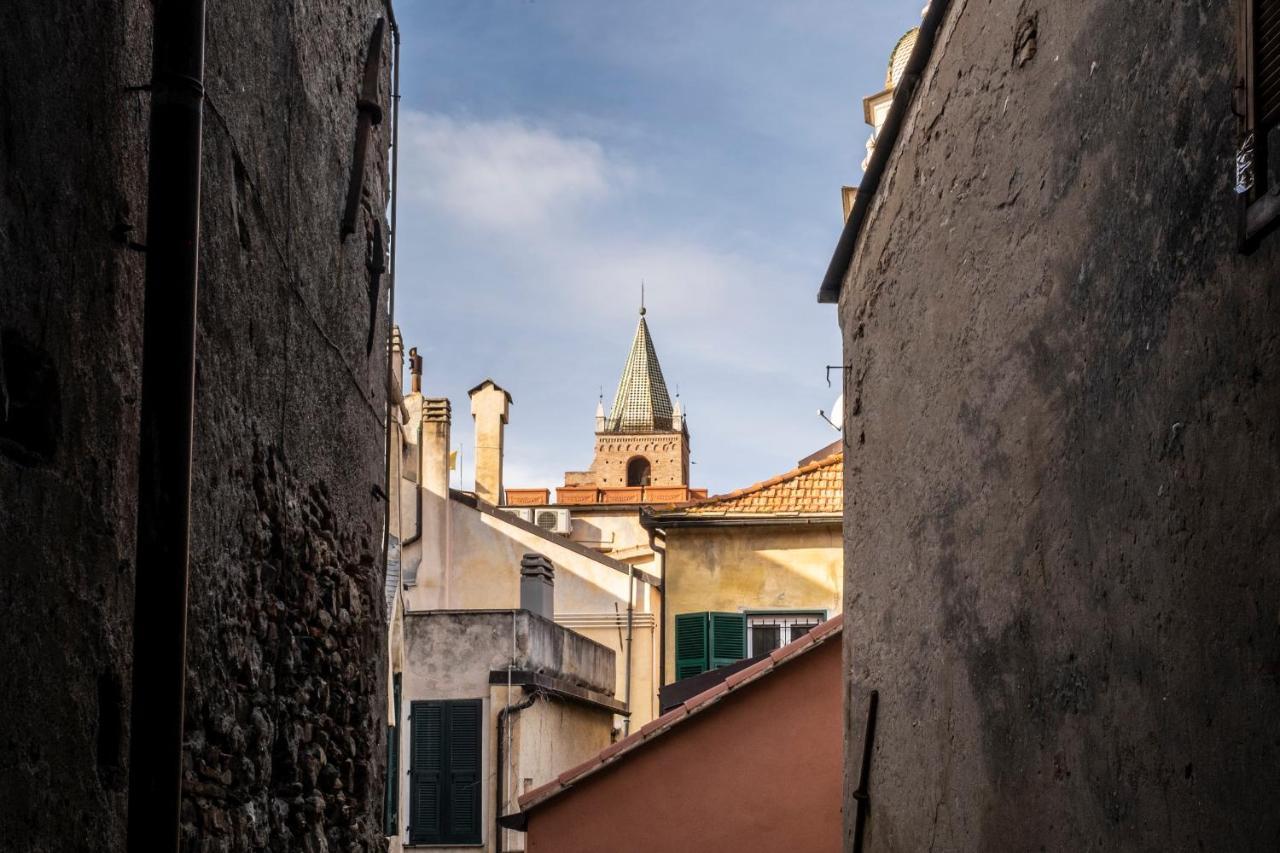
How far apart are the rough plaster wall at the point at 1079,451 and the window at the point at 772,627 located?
1236cm

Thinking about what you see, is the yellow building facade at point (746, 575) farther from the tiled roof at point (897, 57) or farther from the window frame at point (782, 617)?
the tiled roof at point (897, 57)

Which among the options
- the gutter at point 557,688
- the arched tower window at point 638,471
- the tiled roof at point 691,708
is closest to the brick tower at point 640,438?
the arched tower window at point 638,471

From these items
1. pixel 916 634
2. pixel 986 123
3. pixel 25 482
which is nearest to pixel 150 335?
pixel 25 482

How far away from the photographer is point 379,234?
29.4ft

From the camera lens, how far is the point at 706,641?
19.9m

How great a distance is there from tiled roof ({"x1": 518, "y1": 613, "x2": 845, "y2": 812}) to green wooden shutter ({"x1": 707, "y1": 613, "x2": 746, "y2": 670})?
24.6ft

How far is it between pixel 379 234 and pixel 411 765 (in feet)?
37.2

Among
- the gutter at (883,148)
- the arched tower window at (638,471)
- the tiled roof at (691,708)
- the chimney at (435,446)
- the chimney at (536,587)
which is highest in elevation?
the arched tower window at (638,471)

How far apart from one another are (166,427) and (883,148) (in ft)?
15.8

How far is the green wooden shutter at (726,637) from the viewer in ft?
65.3

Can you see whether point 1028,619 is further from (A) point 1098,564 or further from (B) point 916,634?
(B) point 916,634

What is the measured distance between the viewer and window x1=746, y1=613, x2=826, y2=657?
20.2 metres

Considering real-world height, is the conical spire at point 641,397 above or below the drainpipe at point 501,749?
above

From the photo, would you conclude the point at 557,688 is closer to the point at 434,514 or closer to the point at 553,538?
the point at 553,538
